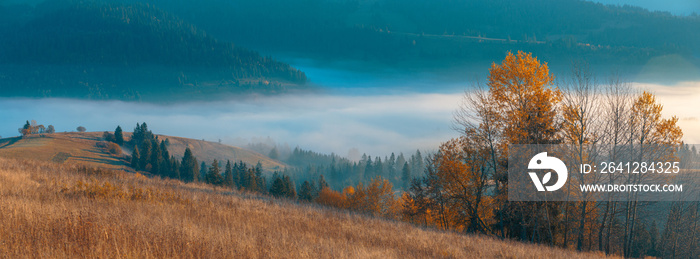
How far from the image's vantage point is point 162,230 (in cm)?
868

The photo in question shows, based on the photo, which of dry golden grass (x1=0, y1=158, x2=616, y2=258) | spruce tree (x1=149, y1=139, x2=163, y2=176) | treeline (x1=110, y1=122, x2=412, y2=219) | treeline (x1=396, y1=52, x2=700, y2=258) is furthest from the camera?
spruce tree (x1=149, y1=139, x2=163, y2=176)

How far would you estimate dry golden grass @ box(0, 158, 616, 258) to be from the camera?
7.29 metres

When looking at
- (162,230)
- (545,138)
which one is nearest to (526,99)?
(545,138)

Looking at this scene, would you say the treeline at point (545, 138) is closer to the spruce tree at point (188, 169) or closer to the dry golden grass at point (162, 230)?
the dry golden grass at point (162, 230)

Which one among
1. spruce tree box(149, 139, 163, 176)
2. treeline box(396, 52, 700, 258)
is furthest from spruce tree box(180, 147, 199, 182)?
treeline box(396, 52, 700, 258)

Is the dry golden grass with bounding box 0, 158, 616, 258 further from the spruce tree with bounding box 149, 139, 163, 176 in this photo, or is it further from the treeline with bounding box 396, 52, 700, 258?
the spruce tree with bounding box 149, 139, 163, 176

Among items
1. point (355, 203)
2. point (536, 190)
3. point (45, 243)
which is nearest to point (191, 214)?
point (45, 243)

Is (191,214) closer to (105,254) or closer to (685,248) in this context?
(105,254)

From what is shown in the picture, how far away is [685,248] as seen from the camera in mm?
48281

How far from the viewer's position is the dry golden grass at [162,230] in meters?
7.29

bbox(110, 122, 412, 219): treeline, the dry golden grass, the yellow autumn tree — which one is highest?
the yellow autumn tree

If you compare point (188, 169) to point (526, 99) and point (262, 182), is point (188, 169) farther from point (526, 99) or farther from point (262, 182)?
point (526, 99)

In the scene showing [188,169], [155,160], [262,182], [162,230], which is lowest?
[262,182]

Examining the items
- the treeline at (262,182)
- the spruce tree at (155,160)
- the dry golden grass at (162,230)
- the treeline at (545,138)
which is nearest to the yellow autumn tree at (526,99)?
the treeline at (545,138)
